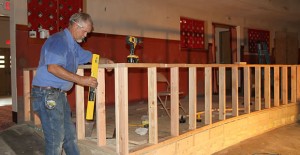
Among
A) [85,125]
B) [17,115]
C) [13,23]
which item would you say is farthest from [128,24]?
[85,125]

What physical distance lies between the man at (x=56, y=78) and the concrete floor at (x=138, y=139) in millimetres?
803

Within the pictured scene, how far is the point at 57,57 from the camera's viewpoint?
221 centimetres

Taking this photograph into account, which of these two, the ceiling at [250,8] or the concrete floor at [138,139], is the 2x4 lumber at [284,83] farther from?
the ceiling at [250,8]

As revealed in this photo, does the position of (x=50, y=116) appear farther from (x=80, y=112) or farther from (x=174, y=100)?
(x=174, y=100)

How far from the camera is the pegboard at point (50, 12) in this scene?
15.8ft

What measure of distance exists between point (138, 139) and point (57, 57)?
1.46 metres

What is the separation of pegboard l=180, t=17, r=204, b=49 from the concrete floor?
111 inches

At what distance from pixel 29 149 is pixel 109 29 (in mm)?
3181

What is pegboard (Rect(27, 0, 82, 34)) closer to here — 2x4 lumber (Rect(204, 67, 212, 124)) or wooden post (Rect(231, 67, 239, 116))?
2x4 lumber (Rect(204, 67, 212, 124))

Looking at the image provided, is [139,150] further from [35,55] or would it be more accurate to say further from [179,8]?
[179,8]

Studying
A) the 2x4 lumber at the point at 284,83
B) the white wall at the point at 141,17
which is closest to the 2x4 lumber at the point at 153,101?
the white wall at the point at 141,17

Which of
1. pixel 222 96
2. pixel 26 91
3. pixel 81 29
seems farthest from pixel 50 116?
pixel 222 96

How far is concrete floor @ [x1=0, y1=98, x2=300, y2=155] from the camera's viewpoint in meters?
3.35

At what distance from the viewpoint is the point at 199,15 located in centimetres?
773
